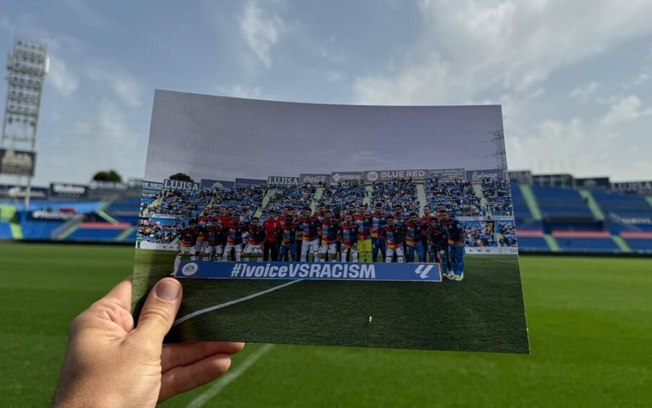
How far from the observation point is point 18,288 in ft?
25.4

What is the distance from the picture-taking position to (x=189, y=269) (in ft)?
4.82

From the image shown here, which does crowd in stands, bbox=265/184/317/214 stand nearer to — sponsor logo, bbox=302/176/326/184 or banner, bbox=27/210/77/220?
sponsor logo, bbox=302/176/326/184

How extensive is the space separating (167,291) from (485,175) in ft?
4.35

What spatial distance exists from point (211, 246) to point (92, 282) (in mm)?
9137

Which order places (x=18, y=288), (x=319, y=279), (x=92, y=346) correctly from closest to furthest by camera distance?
(x=92, y=346)
(x=319, y=279)
(x=18, y=288)

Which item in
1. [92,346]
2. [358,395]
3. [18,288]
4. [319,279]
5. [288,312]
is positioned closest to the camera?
[92,346]

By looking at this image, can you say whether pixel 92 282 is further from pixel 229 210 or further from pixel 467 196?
pixel 467 196

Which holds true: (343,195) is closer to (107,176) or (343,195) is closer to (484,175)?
(484,175)

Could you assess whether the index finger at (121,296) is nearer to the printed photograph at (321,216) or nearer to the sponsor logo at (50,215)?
the printed photograph at (321,216)

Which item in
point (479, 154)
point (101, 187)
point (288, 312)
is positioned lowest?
point (288, 312)

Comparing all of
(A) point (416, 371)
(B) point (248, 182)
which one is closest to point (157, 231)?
(B) point (248, 182)

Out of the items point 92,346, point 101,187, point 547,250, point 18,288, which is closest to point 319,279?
point 92,346

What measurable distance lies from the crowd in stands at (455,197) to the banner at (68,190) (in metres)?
44.2

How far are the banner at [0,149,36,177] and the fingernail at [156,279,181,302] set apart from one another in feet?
120
